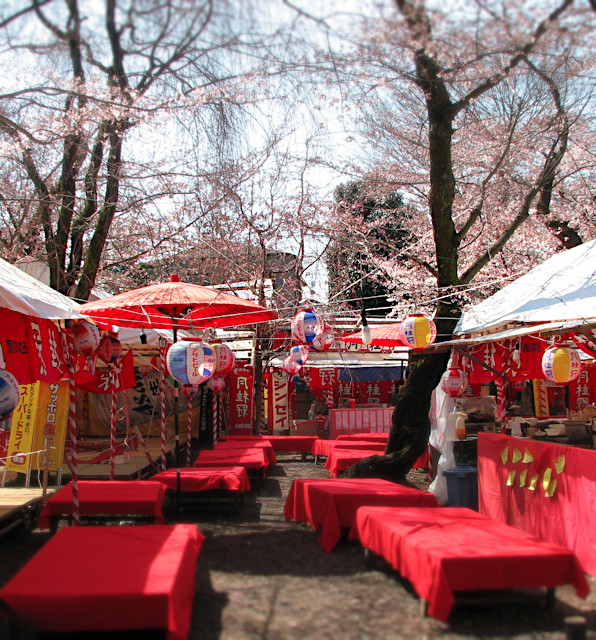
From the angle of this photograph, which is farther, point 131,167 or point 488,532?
point 131,167

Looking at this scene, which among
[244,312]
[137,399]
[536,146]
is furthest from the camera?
[137,399]

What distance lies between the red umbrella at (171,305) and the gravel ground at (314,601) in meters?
3.22

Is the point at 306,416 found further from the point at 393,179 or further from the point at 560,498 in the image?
the point at 560,498

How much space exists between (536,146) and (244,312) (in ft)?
20.6

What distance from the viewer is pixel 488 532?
5.52 m

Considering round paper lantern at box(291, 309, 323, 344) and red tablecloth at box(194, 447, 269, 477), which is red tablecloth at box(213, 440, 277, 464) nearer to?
red tablecloth at box(194, 447, 269, 477)

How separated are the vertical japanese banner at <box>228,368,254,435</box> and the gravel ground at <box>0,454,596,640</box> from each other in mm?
13035

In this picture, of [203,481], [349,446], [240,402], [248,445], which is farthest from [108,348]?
[240,402]

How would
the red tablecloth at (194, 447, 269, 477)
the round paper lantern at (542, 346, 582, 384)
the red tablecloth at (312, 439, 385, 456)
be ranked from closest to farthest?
the round paper lantern at (542, 346, 582, 384) < the red tablecloth at (194, 447, 269, 477) < the red tablecloth at (312, 439, 385, 456)

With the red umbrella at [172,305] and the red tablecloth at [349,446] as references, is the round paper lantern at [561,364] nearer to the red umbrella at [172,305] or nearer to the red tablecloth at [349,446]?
the red umbrella at [172,305]

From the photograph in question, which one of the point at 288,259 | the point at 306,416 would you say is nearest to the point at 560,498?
the point at 288,259

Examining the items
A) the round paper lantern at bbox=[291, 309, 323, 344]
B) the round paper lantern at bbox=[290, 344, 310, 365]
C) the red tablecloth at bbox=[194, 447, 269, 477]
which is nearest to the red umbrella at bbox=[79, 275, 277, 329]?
the round paper lantern at bbox=[291, 309, 323, 344]

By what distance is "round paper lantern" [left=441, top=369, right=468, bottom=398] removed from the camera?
986cm

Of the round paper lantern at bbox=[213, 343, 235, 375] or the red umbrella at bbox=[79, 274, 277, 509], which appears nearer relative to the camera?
the red umbrella at bbox=[79, 274, 277, 509]
